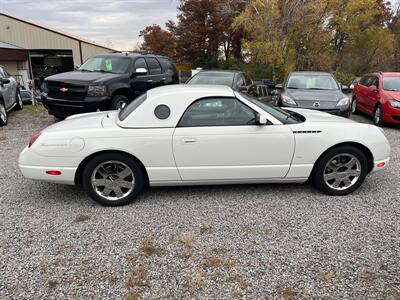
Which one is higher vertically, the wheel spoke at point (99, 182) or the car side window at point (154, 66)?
the car side window at point (154, 66)

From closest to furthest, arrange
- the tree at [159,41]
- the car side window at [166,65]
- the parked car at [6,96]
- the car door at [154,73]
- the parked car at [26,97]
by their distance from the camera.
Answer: the parked car at [6,96] → the car door at [154,73] → the car side window at [166,65] → the parked car at [26,97] → the tree at [159,41]

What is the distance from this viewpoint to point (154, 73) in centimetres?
998

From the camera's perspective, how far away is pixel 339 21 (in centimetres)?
2283

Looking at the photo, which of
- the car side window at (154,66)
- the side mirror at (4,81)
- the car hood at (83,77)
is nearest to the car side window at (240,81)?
the car side window at (154,66)

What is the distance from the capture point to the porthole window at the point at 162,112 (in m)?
3.99

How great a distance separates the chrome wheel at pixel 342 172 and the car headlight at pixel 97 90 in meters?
5.71

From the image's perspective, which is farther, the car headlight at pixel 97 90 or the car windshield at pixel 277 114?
the car headlight at pixel 97 90

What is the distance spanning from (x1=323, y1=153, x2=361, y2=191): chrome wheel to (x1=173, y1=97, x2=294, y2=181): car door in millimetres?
602

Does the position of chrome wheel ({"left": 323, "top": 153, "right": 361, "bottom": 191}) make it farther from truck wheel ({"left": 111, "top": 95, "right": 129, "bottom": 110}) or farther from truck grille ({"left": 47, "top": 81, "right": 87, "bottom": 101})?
truck grille ({"left": 47, "top": 81, "right": 87, "bottom": 101})

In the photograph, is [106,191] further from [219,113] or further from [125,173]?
[219,113]

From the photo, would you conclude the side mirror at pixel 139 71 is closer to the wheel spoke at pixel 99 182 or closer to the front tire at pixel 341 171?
the wheel spoke at pixel 99 182

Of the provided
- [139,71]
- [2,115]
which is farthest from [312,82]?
[2,115]

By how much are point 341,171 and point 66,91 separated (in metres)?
6.49

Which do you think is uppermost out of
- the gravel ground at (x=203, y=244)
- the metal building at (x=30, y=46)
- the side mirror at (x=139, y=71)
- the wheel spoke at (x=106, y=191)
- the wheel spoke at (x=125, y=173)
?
the metal building at (x=30, y=46)
